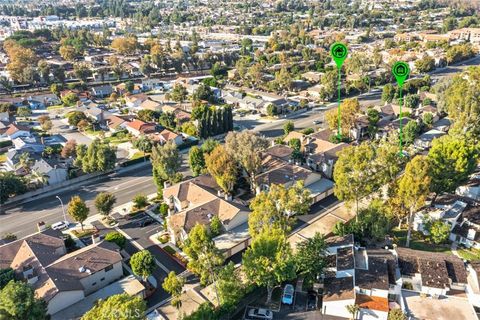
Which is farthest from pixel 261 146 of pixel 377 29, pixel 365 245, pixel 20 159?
pixel 377 29

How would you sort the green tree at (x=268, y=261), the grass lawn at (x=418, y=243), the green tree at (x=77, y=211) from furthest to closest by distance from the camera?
the green tree at (x=77, y=211), the grass lawn at (x=418, y=243), the green tree at (x=268, y=261)

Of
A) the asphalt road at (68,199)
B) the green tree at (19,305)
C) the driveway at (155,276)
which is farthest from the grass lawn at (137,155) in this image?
the green tree at (19,305)

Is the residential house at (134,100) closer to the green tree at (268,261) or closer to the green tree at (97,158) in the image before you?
the green tree at (97,158)

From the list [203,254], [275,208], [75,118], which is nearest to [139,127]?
[75,118]

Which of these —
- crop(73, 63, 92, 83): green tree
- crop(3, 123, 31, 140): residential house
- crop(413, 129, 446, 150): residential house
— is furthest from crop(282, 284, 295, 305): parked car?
crop(73, 63, 92, 83): green tree

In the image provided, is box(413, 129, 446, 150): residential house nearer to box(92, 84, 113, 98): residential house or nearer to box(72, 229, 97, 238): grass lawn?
box(72, 229, 97, 238): grass lawn

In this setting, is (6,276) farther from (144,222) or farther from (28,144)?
(28,144)
